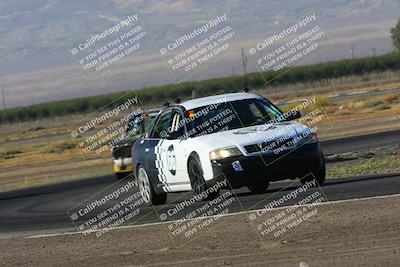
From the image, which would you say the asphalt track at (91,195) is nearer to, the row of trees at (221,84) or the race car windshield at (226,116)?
the race car windshield at (226,116)

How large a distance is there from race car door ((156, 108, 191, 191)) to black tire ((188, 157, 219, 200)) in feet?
0.50

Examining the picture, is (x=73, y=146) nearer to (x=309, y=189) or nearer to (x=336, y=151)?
(x=336, y=151)

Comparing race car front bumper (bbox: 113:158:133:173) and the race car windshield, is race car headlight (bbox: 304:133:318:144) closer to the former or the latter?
the race car windshield

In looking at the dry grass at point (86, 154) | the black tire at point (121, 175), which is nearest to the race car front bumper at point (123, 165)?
the black tire at point (121, 175)

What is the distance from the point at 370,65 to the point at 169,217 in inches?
4297

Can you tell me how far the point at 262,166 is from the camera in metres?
16.1

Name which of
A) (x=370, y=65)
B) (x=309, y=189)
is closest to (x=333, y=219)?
(x=309, y=189)

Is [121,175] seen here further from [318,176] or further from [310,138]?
[310,138]

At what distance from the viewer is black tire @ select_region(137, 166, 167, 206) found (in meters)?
18.0

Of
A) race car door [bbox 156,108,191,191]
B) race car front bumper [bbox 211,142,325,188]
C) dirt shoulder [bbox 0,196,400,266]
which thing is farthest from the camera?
race car door [bbox 156,108,191,191]

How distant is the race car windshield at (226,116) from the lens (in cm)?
1692

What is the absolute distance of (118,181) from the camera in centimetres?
2647

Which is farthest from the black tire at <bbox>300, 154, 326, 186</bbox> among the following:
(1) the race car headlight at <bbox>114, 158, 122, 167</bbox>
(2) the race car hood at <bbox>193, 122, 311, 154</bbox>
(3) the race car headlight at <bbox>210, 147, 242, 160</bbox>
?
(1) the race car headlight at <bbox>114, 158, 122, 167</bbox>

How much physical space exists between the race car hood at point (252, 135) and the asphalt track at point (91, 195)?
0.87 meters
